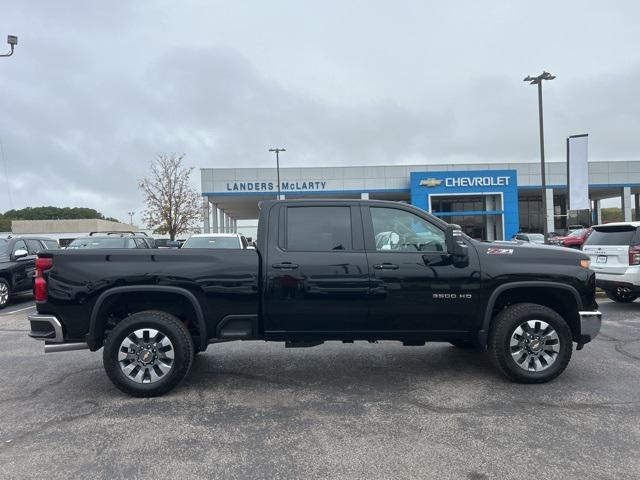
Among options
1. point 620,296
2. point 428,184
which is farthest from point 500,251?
point 428,184

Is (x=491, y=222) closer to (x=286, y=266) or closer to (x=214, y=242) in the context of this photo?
(x=214, y=242)

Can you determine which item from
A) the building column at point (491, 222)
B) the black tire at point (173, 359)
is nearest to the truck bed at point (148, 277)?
the black tire at point (173, 359)

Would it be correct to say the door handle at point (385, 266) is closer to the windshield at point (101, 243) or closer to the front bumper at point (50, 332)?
the front bumper at point (50, 332)

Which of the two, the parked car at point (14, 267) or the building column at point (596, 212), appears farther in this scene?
the building column at point (596, 212)

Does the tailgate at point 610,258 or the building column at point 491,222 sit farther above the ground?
the building column at point 491,222

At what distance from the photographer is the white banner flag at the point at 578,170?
58.3ft

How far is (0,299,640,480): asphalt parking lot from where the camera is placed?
3270 mm

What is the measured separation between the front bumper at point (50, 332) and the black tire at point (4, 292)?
7764 millimetres

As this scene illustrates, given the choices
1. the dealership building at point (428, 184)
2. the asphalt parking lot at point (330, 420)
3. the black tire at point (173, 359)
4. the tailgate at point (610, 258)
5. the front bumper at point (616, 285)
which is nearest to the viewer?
the asphalt parking lot at point (330, 420)

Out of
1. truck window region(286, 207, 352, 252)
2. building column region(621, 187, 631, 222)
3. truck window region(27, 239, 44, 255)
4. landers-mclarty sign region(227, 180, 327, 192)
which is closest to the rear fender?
truck window region(286, 207, 352, 252)

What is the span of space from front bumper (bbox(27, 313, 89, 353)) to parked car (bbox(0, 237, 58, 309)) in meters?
7.03

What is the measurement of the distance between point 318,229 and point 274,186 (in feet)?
102

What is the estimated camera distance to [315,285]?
183 inches

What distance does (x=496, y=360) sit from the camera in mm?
4801
